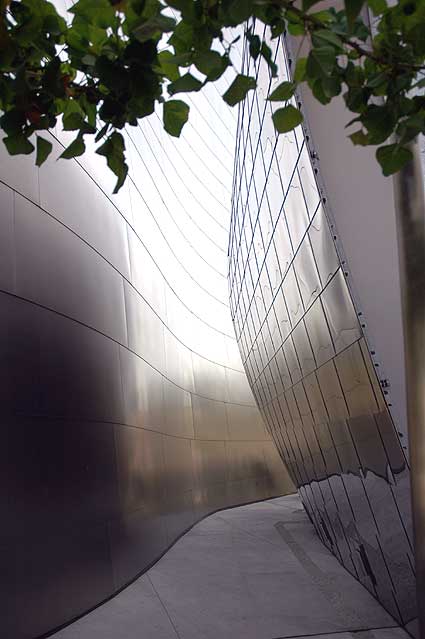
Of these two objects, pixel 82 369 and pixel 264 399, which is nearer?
pixel 82 369

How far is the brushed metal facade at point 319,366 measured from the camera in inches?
308

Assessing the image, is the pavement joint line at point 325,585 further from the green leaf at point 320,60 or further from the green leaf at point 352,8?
the green leaf at point 352,8

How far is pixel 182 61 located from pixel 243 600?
30.9ft

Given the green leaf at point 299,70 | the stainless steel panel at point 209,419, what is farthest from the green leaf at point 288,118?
the stainless steel panel at point 209,419

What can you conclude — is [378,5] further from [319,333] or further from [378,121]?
[319,333]

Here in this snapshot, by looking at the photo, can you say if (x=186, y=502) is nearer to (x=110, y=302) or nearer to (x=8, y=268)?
(x=110, y=302)

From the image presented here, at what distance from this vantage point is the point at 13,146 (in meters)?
2.74

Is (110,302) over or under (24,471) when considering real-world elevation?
over

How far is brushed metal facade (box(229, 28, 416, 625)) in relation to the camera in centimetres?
783

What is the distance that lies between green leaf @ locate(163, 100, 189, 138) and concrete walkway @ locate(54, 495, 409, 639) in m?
7.49

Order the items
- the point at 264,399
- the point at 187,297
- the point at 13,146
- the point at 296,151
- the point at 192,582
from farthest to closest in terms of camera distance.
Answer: the point at 187,297, the point at 264,399, the point at 192,582, the point at 296,151, the point at 13,146

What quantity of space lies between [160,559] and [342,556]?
3765 millimetres

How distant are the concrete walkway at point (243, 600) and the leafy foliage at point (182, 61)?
7.37m

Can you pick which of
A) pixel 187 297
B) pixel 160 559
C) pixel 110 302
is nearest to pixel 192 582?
A: pixel 160 559
